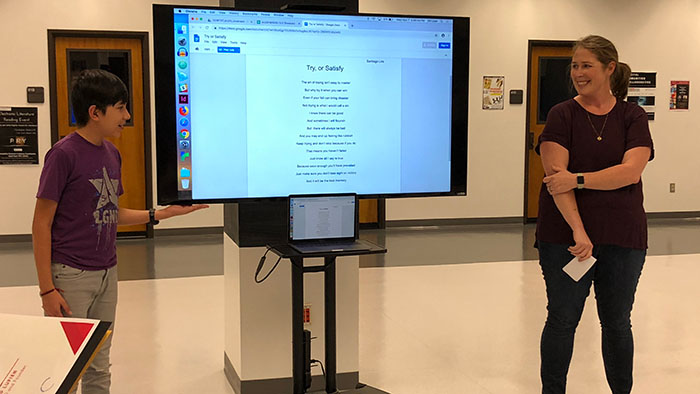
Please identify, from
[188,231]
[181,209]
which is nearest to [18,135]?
[188,231]

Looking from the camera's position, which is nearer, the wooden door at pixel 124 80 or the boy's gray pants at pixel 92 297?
the boy's gray pants at pixel 92 297

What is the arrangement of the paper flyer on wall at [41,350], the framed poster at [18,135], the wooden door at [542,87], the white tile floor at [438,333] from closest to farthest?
the paper flyer on wall at [41,350], the white tile floor at [438,333], the framed poster at [18,135], the wooden door at [542,87]

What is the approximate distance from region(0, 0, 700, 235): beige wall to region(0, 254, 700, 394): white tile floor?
2237 mm

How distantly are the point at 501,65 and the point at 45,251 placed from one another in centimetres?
644

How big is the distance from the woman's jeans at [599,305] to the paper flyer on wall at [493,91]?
542 cm

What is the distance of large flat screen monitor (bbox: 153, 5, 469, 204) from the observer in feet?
7.68

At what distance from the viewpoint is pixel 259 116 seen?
2.43 m

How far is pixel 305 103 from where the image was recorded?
2.46 meters

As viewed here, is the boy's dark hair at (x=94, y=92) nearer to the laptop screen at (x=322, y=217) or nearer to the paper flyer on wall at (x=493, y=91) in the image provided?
the laptop screen at (x=322, y=217)

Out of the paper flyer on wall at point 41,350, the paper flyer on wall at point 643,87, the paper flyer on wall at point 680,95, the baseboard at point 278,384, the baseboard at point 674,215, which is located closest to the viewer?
the paper flyer on wall at point 41,350

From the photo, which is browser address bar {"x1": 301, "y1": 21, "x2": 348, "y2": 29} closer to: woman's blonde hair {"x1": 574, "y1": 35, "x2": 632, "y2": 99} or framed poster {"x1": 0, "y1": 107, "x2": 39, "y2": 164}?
woman's blonde hair {"x1": 574, "y1": 35, "x2": 632, "y2": 99}

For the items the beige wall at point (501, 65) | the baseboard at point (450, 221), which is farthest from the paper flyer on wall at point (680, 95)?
the baseboard at point (450, 221)

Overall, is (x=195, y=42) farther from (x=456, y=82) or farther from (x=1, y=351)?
(x=1, y=351)

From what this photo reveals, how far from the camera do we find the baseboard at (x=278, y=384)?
3.16 m
